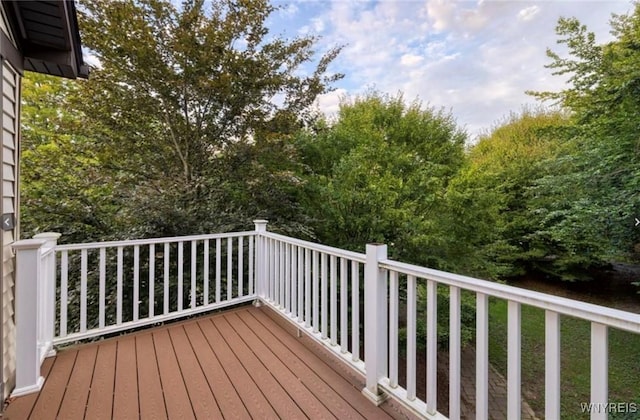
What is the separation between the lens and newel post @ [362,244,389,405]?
6.61 feet

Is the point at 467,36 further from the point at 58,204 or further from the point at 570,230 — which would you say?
the point at 58,204

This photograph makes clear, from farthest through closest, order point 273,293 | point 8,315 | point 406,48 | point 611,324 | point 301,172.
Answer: point 406,48 → point 301,172 → point 273,293 → point 8,315 → point 611,324

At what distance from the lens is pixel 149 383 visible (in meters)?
2.19

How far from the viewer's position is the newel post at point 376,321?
2016 millimetres

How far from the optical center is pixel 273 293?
11.3 ft

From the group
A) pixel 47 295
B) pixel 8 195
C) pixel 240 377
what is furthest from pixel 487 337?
pixel 47 295

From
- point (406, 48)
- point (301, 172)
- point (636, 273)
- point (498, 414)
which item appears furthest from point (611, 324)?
point (636, 273)

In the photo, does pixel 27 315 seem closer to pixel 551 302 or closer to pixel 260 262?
pixel 260 262

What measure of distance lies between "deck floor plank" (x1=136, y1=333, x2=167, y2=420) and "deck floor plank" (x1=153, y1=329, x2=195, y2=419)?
30mm

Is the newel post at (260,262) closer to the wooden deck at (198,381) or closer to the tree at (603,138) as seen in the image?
the wooden deck at (198,381)

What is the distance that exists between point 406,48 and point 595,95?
3596 millimetres

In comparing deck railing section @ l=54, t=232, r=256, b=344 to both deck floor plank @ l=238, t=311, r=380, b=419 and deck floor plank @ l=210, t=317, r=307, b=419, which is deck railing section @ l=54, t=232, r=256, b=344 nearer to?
deck floor plank @ l=210, t=317, r=307, b=419

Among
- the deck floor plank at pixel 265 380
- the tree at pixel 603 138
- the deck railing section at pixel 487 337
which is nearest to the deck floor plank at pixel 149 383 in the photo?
the deck floor plank at pixel 265 380

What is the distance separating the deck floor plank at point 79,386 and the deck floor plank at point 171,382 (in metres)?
0.44
